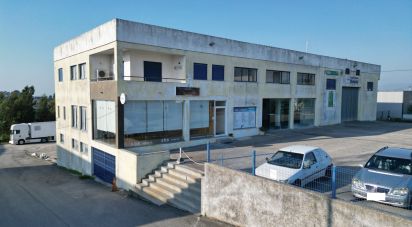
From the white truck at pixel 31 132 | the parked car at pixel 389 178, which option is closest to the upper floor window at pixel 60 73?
the parked car at pixel 389 178

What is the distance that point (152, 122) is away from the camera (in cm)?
1722

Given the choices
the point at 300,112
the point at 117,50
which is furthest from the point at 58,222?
the point at 300,112

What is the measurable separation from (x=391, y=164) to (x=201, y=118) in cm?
1223

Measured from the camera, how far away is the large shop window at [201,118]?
19094 millimetres

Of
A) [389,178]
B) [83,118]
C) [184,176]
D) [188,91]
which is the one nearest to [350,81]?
[188,91]

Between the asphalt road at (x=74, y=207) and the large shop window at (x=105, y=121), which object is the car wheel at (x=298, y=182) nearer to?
the asphalt road at (x=74, y=207)

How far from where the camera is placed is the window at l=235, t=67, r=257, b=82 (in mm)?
21578

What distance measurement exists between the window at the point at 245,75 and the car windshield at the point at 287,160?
1111 centimetres

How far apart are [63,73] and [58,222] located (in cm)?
1672

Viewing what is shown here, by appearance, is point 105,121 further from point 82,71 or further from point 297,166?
point 297,166

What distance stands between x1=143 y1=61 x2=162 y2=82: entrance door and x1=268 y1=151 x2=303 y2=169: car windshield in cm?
979

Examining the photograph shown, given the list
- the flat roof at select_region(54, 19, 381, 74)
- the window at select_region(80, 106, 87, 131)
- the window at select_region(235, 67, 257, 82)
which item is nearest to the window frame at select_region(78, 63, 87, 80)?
the flat roof at select_region(54, 19, 381, 74)

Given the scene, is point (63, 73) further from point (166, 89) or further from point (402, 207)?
point (402, 207)

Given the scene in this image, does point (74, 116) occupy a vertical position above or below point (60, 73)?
below
